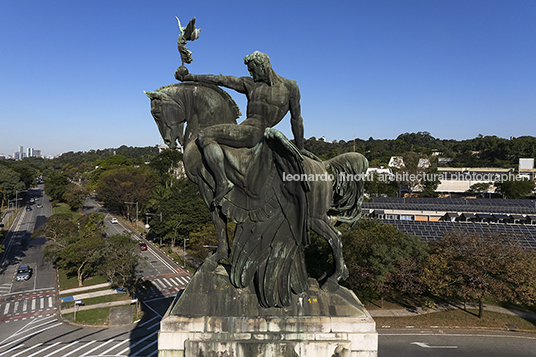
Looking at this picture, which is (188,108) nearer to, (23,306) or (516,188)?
(23,306)

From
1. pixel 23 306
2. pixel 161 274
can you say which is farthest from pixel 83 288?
pixel 161 274

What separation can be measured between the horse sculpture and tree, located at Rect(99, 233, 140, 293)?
26991 mm

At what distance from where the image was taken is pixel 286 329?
312 inches

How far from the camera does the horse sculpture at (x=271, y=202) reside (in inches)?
317

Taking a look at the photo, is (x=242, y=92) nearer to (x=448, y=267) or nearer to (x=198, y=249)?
(x=448, y=267)

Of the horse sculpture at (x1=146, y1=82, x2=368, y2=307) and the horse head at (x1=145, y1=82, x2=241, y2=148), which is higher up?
the horse head at (x1=145, y1=82, x2=241, y2=148)

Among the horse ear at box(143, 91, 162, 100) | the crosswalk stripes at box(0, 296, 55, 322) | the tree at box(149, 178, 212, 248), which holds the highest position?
the horse ear at box(143, 91, 162, 100)

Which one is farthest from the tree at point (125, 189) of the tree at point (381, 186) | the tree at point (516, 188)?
the tree at point (516, 188)

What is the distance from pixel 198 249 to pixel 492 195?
7903cm

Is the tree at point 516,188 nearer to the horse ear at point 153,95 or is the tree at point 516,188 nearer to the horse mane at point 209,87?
the horse mane at point 209,87

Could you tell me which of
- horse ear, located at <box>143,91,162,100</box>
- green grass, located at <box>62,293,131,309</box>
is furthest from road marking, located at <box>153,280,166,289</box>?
horse ear, located at <box>143,91,162,100</box>

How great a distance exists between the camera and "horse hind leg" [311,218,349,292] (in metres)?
8.26

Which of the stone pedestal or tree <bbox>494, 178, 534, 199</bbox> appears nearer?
the stone pedestal

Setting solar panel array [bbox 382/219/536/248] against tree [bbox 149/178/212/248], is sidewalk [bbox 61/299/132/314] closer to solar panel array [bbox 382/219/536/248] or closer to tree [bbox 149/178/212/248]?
tree [bbox 149/178/212/248]
